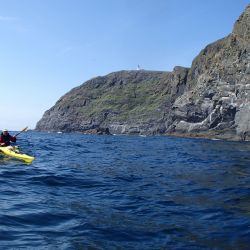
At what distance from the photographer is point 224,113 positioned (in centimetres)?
8462

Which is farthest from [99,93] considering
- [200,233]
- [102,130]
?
[200,233]

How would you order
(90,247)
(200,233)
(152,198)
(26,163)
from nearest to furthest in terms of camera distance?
(90,247) → (200,233) → (152,198) → (26,163)

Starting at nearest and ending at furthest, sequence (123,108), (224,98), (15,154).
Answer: (15,154) → (224,98) → (123,108)

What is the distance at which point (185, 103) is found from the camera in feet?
335

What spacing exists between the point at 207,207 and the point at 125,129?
128996 mm

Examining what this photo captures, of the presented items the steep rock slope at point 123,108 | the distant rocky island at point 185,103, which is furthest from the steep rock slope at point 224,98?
the steep rock slope at point 123,108

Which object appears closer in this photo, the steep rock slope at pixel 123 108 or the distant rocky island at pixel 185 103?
the distant rocky island at pixel 185 103

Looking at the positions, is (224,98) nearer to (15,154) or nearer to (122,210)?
(15,154)

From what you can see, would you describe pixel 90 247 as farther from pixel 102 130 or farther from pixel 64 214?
pixel 102 130

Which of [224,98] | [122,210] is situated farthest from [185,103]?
[122,210]

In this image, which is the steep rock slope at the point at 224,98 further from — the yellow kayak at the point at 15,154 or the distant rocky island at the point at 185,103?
the yellow kayak at the point at 15,154

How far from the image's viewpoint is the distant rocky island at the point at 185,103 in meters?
83.5

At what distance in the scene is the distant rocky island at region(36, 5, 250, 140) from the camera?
83.5 metres

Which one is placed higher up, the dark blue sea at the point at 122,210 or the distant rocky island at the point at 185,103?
the distant rocky island at the point at 185,103
